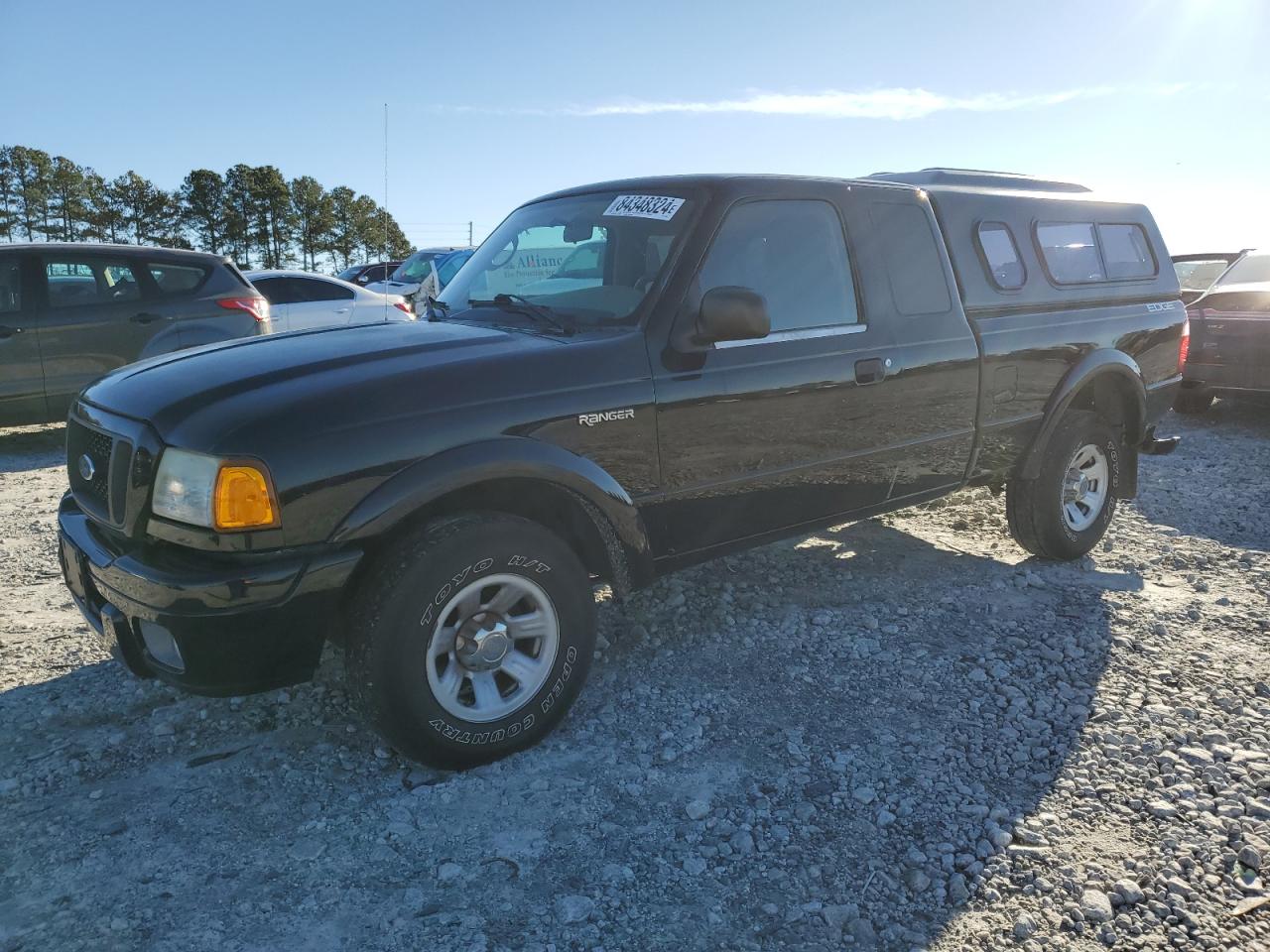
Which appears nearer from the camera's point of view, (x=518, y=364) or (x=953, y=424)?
(x=518, y=364)

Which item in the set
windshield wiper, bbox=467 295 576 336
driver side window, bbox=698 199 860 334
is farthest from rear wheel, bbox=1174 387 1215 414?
windshield wiper, bbox=467 295 576 336

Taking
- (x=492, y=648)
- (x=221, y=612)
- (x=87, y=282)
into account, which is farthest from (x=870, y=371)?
(x=87, y=282)

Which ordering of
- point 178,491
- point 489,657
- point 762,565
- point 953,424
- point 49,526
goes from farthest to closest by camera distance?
point 49,526 < point 762,565 < point 953,424 < point 489,657 < point 178,491

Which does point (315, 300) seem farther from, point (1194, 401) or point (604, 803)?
point (604, 803)

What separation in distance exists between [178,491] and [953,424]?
10.6 ft

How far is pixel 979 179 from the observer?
15.8ft

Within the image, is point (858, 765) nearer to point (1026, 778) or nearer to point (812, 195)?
point (1026, 778)

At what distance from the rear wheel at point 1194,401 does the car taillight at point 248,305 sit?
29.3 feet

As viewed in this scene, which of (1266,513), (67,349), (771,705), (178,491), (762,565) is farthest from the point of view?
(67,349)

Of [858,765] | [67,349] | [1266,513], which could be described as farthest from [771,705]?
[67,349]

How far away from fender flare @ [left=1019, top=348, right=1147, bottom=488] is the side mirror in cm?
219

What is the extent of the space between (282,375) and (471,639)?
1.00 metres

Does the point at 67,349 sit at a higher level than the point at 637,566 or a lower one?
higher

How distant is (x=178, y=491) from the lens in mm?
2607
